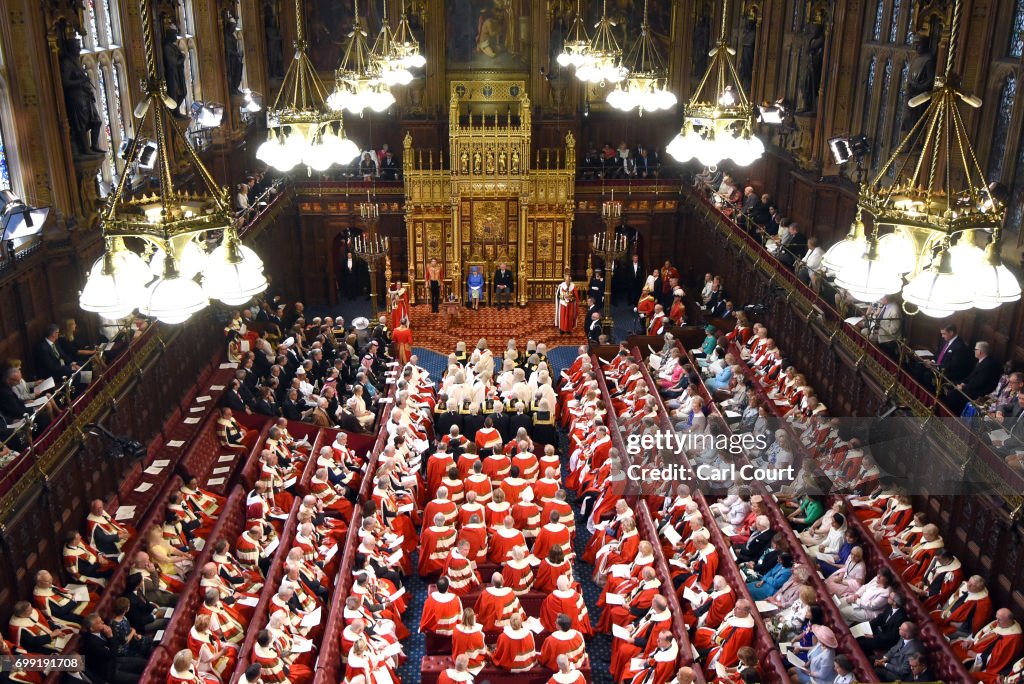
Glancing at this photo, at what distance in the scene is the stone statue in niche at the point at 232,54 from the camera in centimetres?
2255

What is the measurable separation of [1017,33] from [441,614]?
38.0ft

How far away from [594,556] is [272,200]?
13.7 metres

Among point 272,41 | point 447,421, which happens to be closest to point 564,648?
point 447,421

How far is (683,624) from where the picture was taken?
1098 cm

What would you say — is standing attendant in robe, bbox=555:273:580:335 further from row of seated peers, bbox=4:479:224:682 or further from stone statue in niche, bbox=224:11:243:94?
row of seated peers, bbox=4:479:224:682

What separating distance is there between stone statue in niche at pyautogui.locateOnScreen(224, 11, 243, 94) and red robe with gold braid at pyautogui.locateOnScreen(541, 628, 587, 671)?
17203 millimetres

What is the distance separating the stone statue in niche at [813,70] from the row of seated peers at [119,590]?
48.7 feet

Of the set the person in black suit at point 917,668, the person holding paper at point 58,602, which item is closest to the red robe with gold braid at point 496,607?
the person in black suit at point 917,668

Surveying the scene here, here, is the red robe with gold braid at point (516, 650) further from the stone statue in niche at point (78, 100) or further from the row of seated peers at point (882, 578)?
the stone statue in niche at point (78, 100)

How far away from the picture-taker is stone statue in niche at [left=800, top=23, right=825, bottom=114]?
64.7 ft

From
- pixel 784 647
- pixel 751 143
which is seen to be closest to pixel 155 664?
pixel 784 647

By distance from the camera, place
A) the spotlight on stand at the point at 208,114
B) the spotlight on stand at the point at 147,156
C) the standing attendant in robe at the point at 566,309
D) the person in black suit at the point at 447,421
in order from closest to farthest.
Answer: the spotlight on stand at the point at 147,156, the person in black suit at the point at 447,421, the spotlight on stand at the point at 208,114, the standing attendant in robe at the point at 566,309

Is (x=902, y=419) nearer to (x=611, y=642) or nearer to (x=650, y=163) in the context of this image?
(x=611, y=642)

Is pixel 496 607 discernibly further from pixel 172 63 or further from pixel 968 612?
pixel 172 63
